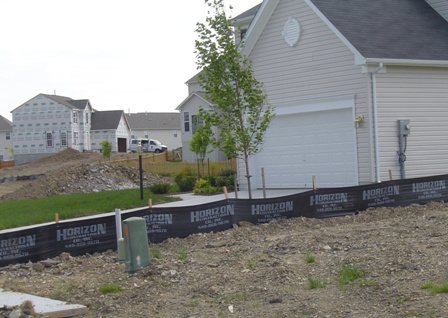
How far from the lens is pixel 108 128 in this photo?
267 ft

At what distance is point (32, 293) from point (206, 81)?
8.72 metres

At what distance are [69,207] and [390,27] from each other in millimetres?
10955

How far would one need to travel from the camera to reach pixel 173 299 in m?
8.84

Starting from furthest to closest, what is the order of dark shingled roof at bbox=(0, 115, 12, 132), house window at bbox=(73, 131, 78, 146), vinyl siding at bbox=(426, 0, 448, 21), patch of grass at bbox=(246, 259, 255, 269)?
dark shingled roof at bbox=(0, 115, 12, 132) → house window at bbox=(73, 131, 78, 146) → vinyl siding at bbox=(426, 0, 448, 21) → patch of grass at bbox=(246, 259, 255, 269)

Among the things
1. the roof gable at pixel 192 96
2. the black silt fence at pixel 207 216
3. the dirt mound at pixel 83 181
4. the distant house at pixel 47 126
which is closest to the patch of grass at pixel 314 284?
the black silt fence at pixel 207 216

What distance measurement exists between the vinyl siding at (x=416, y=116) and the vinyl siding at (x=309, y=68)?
0.54m

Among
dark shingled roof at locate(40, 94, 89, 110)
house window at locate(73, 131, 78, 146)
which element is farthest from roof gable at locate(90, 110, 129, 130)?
house window at locate(73, 131, 78, 146)

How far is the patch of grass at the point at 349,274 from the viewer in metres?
8.63

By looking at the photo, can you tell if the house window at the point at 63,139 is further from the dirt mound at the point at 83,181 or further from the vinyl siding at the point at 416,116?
the vinyl siding at the point at 416,116

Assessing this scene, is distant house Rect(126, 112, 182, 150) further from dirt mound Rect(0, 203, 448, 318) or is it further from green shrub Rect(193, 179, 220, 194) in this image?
dirt mound Rect(0, 203, 448, 318)

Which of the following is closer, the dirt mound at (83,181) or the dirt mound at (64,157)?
the dirt mound at (83,181)

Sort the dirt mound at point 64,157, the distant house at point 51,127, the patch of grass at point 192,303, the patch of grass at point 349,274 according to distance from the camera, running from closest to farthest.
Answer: the patch of grass at point 192,303, the patch of grass at point 349,274, the dirt mound at point 64,157, the distant house at point 51,127

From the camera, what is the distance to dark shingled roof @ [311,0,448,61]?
1955cm

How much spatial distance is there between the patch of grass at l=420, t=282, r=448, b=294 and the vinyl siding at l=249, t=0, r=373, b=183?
11532mm
